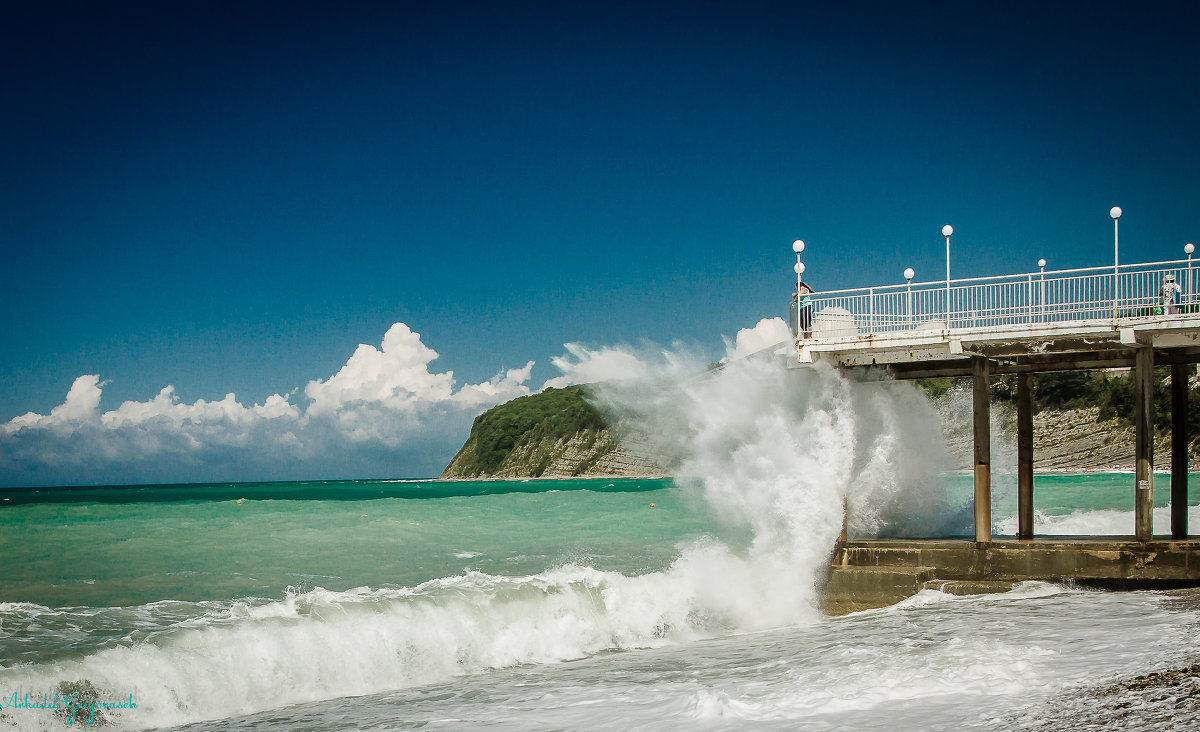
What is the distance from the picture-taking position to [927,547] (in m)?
15.1

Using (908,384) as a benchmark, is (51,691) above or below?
below

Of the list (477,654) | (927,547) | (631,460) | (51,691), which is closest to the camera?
(51,691)

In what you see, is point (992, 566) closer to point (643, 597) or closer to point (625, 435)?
point (643, 597)

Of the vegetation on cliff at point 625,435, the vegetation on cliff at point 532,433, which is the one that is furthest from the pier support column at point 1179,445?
the vegetation on cliff at point 532,433

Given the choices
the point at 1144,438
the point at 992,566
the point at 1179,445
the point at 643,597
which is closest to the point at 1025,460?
the point at 1179,445

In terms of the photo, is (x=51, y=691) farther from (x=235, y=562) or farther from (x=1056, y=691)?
(x=235, y=562)

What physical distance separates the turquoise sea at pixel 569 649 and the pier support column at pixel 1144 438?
1.63m

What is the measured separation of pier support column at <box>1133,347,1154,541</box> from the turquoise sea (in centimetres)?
163

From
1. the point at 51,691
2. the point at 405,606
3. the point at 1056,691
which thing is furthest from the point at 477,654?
the point at 1056,691

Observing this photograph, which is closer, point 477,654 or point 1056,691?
point 1056,691

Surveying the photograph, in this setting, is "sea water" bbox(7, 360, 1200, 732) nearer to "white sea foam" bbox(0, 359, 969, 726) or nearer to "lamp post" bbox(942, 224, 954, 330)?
"white sea foam" bbox(0, 359, 969, 726)

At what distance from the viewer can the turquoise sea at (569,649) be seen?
809 centimetres

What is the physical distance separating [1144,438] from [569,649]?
1130 centimetres

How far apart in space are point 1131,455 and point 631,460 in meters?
74.6
